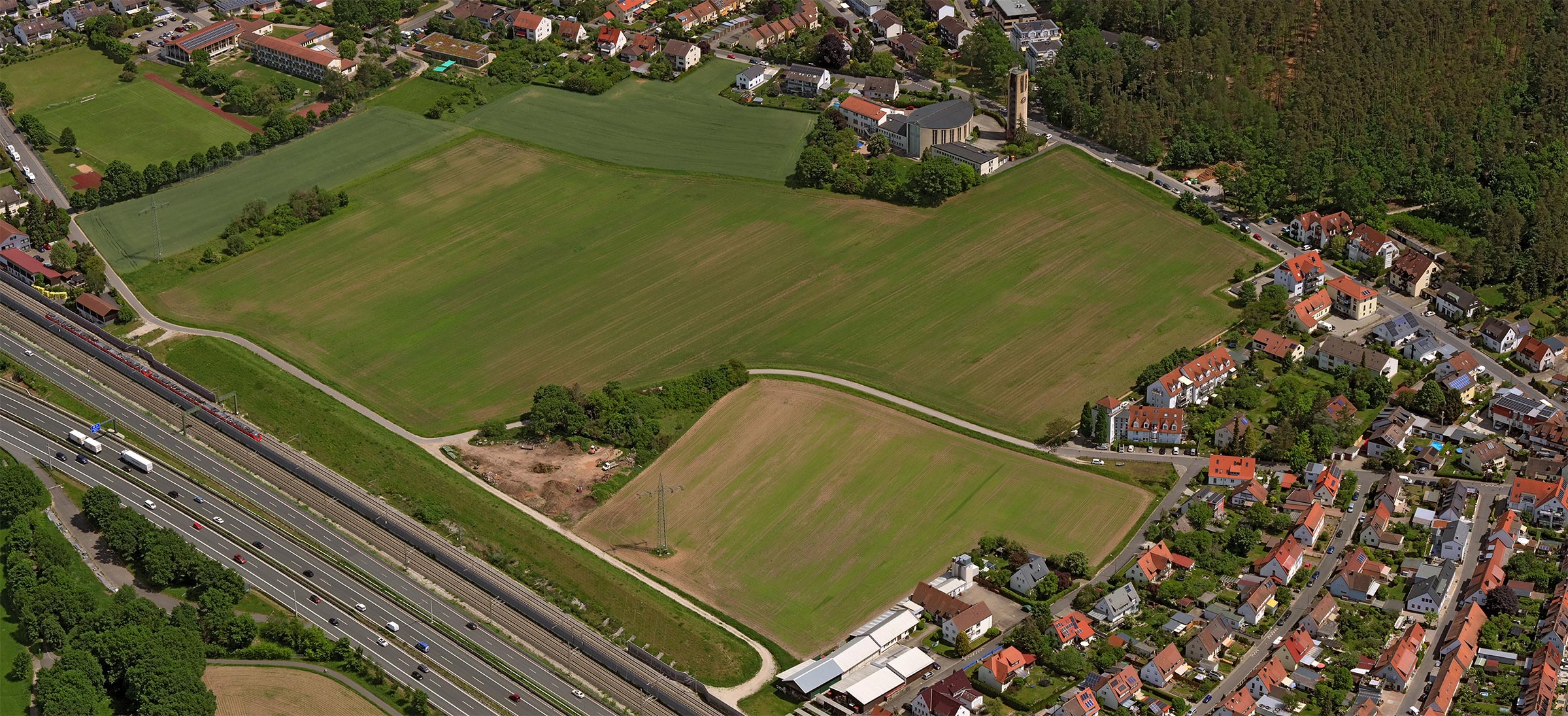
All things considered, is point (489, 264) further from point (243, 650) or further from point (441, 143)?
point (243, 650)

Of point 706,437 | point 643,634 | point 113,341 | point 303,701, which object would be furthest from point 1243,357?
point 113,341

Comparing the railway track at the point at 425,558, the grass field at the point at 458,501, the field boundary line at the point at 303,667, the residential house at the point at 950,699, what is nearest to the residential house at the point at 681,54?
the grass field at the point at 458,501

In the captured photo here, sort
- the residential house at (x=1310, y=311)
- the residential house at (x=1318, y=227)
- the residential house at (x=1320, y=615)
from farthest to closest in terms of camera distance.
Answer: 1. the residential house at (x=1318, y=227)
2. the residential house at (x=1310, y=311)
3. the residential house at (x=1320, y=615)

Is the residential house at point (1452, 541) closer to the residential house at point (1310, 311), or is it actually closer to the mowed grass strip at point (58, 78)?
the residential house at point (1310, 311)

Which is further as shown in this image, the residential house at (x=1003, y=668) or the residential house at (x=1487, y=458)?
the residential house at (x=1487, y=458)

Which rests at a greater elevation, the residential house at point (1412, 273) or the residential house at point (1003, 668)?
the residential house at point (1412, 273)

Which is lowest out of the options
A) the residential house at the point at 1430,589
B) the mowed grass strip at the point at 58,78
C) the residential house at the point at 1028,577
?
the residential house at the point at 1430,589

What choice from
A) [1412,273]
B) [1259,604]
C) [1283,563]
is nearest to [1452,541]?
[1283,563]

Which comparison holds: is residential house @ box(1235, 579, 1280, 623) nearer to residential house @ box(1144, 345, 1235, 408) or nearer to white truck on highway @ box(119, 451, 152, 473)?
residential house @ box(1144, 345, 1235, 408)

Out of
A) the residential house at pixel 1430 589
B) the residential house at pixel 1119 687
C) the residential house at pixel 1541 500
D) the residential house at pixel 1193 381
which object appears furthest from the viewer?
the residential house at pixel 1193 381
